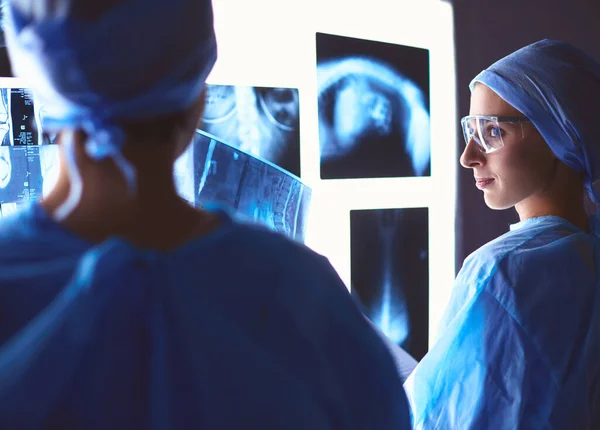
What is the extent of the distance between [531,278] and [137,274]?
820mm

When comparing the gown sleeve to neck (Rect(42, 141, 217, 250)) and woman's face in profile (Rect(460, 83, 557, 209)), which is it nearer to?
woman's face in profile (Rect(460, 83, 557, 209))

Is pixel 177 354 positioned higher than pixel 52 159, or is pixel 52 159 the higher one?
pixel 52 159

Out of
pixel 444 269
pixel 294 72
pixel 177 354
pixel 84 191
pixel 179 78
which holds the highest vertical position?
pixel 294 72

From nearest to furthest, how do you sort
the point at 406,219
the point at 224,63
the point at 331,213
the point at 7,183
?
the point at 7,183, the point at 224,63, the point at 331,213, the point at 406,219

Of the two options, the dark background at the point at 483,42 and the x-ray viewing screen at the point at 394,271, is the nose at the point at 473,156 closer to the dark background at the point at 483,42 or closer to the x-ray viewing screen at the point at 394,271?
the x-ray viewing screen at the point at 394,271

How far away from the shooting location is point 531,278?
107 cm

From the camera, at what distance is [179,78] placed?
54 cm

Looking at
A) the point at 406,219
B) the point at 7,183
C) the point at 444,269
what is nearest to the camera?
the point at 7,183

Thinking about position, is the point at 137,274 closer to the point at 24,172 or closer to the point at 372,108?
the point at 24,172

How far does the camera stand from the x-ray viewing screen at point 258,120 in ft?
A: 4.21

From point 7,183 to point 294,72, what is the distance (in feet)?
2.41

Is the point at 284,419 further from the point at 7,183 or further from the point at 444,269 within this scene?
the point at 444,269

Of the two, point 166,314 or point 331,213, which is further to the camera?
point 331,213

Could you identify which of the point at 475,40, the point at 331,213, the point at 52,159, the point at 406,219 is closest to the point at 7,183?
the point at 52,159
